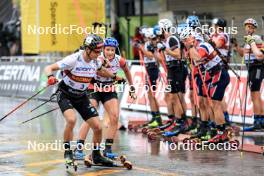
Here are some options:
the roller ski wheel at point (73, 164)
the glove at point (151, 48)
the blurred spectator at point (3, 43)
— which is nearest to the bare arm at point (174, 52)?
the glove at point (151, 48)

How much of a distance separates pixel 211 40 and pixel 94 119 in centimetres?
→ 366

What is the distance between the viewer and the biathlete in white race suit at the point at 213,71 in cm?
1254

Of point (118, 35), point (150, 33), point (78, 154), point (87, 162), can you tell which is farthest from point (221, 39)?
point (118, 35)

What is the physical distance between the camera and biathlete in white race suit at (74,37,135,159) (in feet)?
35.3

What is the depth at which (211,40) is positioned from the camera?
12.8 metres

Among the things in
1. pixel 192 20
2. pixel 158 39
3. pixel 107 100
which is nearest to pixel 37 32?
pixel 158 39

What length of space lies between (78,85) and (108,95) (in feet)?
3.15

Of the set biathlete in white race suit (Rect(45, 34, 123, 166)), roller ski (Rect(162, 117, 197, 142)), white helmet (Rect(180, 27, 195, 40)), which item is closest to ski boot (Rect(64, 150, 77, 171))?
biathlete in white race suit (Rect(45, 34, 123, 166))

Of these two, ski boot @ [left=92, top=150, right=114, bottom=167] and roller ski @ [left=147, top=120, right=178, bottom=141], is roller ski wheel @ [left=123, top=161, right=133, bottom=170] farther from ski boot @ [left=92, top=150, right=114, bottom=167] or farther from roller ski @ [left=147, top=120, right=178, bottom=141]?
roller ski @ [left=147, top=120, right=178, bottom=141]

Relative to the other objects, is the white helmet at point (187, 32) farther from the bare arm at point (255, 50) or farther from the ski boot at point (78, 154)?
the ski boot at point (78, 154)

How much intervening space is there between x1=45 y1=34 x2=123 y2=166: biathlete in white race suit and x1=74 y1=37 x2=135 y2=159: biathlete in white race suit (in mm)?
404

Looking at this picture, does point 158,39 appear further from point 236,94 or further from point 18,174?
point 18,174

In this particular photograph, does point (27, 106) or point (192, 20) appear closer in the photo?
point (192, 20)

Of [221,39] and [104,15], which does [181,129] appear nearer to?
[221,39]
